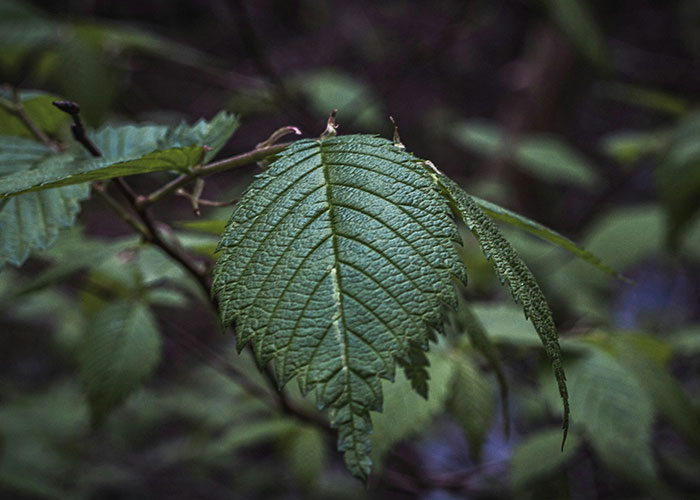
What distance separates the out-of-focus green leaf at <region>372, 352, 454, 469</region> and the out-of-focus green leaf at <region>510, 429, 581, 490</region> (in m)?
0.35

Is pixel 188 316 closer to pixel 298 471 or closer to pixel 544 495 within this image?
pixel 298 471

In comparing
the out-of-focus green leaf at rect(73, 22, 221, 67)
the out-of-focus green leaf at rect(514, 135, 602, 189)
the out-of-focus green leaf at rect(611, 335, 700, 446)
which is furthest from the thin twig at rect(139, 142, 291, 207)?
the out-of-focus green leaf at rect(514, 135, 602, 189)

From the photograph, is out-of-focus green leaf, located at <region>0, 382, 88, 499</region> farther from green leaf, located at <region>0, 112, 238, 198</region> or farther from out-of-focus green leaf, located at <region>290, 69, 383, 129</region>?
out-of-focus green leaf, located at <region>290, 69, 383, 129</region>

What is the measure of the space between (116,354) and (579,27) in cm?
122

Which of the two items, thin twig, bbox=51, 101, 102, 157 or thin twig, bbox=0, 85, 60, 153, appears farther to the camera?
thin twig, bbox=0, 85, 60, 153

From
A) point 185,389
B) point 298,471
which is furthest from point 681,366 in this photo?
point 185,389

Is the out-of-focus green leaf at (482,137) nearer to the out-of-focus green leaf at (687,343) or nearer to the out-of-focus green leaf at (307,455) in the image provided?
the out-of-focus green leaf at (687,343)

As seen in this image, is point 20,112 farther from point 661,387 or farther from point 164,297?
point 661,387

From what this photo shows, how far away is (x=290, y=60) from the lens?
4473 mm

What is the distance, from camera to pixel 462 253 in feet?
5.32

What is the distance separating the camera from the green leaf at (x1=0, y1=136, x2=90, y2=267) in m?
0.58

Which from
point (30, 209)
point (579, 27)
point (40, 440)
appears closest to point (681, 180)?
point (579, 27)

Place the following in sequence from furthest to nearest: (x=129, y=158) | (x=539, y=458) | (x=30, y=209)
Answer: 1. (x=539, y=458)
2. (x=30, y=209)
3. (x=129, y=158)

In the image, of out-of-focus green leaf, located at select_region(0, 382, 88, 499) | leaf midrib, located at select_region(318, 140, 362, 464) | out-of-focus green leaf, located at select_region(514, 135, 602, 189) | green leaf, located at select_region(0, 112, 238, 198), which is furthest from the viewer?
out-of-focus green leaf, located at select_region(514, 135, 602, 189)
